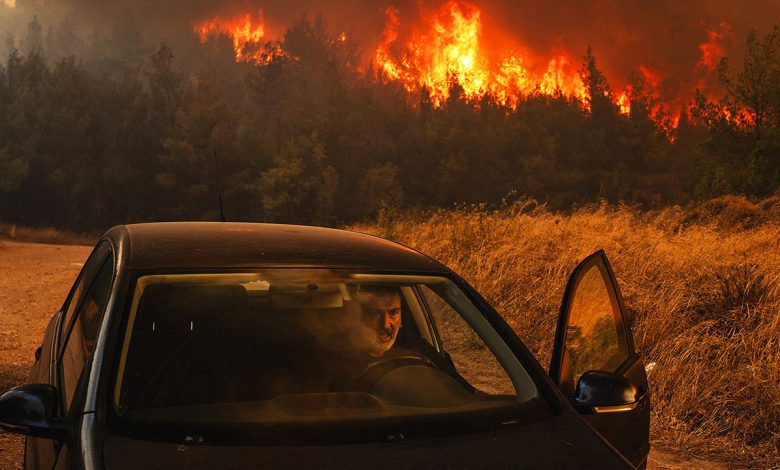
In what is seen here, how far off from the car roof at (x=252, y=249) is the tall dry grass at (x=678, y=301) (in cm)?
360

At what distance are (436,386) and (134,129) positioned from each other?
6606cm

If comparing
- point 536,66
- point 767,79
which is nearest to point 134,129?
point 767,79

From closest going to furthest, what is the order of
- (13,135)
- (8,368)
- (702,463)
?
(702,463) → (8,368) → (13,135)

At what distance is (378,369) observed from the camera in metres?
2.95

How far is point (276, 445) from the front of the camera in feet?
7.02

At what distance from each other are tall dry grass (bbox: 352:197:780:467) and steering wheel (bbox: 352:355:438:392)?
3.43 m

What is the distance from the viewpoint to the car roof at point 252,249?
269 centimetres

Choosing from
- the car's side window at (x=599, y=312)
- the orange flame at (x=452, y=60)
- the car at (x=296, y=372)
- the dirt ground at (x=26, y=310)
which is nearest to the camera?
the car at (x=296, y=372)

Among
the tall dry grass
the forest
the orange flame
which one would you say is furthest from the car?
the orange flame

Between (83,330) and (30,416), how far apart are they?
860 mm

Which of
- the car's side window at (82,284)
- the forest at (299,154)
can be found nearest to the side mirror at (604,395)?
the car's side window at (82,284)

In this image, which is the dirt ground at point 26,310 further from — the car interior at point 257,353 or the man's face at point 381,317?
the man's face at point 381,317

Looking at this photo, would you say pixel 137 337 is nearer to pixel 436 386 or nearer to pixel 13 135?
pixel 436 386

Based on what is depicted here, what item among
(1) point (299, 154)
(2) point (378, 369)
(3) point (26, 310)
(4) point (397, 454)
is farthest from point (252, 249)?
(1) point (299, 154)
